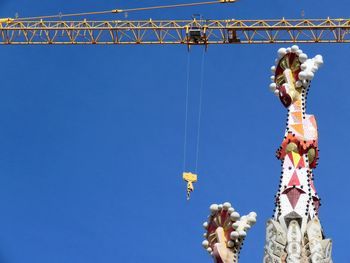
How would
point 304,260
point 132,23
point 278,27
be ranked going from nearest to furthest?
1. point 304,260
2. point 278,27
3. point 132,23

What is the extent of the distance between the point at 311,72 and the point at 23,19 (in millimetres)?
26187

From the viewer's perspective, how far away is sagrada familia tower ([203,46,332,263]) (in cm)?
2820

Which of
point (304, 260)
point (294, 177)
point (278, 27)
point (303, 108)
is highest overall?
point (278, 27)

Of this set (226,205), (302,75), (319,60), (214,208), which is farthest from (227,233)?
(319,60)

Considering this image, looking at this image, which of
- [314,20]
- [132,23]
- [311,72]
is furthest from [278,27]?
[311,72]

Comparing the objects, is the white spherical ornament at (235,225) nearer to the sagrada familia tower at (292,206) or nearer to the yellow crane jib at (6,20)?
the sagrada familia tower at (292,206)

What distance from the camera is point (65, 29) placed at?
52.2m

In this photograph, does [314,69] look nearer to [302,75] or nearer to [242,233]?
[302,75]

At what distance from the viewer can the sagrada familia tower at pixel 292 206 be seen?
28.2 metres

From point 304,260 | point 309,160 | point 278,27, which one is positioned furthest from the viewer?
point 278,27

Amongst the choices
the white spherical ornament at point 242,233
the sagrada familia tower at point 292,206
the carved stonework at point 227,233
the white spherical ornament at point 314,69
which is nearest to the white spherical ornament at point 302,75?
the sagrada familia tower at point 292,206

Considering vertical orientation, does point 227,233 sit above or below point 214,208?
below

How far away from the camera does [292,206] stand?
2886 centimetres

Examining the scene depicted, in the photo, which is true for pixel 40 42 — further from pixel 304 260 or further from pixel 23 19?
pixel 304 260
